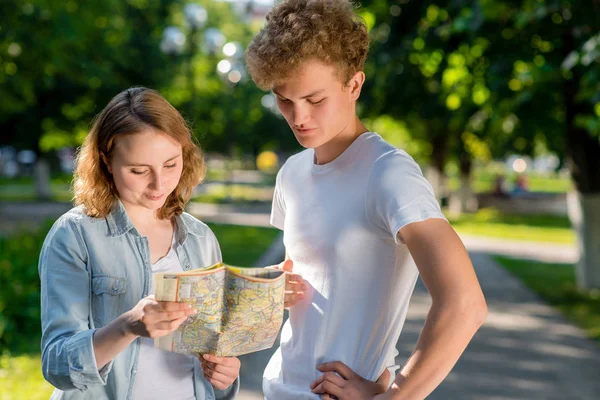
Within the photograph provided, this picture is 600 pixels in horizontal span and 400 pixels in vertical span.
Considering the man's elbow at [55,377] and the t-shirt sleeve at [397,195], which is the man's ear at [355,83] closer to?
the t-shirt sleeve at [397,195]

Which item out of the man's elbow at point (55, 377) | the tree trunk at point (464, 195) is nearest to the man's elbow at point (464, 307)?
the man's elbow at point (55, 377)

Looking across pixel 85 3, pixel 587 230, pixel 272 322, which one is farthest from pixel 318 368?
pixel 85 3

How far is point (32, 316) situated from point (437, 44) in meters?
6.10

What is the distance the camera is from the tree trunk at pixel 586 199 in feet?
43.7

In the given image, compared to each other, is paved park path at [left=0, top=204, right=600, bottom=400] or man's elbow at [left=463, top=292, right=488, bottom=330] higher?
→ man's elbow at [left=463, top=292, right=488, bottom=330]

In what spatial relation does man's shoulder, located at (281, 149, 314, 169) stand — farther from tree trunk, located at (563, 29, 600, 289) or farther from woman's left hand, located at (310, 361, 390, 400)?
tree trunk, located at (563, 29, 600, 289)

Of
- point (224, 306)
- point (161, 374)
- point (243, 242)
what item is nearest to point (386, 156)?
point (224, 306)

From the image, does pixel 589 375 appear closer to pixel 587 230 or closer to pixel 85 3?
pixel 587 230

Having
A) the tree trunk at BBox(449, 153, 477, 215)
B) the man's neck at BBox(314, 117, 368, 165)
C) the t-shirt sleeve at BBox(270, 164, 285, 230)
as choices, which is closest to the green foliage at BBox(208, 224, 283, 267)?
the t-shirt sleeve at BBox(270, 164, 285, 230)

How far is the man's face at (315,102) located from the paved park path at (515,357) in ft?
16.4

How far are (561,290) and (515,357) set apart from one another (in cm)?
579

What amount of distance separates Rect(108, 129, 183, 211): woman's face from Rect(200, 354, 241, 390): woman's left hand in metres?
0.43

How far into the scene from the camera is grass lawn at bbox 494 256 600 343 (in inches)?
449

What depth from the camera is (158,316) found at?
190 cm
